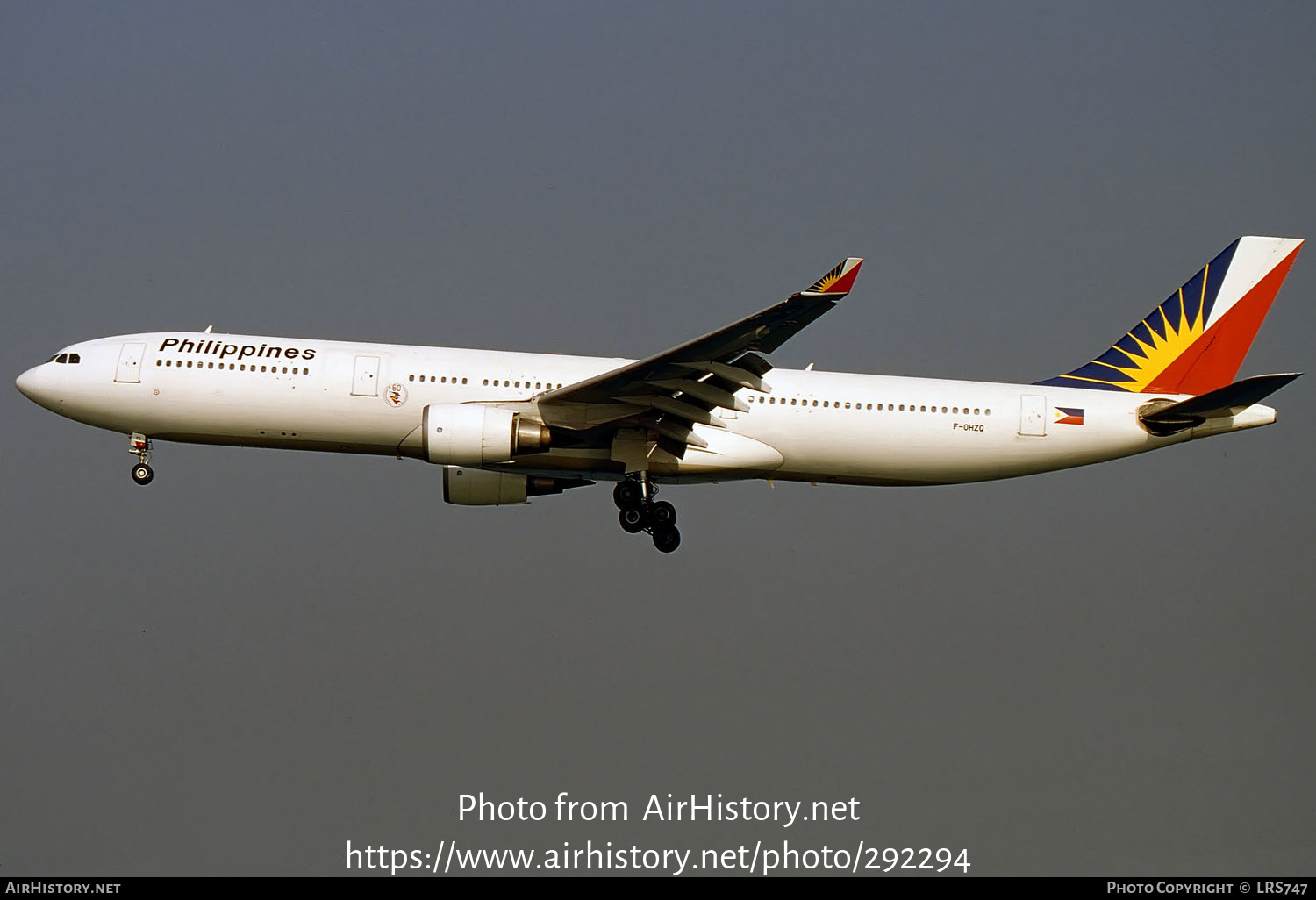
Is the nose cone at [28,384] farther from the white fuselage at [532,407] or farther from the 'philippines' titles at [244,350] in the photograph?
the 'philippines' titles at [244,350]

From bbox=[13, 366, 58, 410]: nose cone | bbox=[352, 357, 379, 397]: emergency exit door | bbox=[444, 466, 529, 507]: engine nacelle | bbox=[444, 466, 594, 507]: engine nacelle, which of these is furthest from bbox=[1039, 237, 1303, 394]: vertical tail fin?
bbox=[13, 366, 58, 410]: nose cone

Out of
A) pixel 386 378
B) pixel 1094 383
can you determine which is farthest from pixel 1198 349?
pixel 386 378

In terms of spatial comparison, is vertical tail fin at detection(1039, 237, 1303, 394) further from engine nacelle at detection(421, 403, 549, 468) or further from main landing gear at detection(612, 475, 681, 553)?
engine nacelle at detection(421, 403, 549, 468)

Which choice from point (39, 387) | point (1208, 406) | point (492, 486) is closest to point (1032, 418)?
point (1208, 406)

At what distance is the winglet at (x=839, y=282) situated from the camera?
2639 centimetres

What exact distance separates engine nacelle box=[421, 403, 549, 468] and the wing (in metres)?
0.96

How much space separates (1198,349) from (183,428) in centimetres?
2281

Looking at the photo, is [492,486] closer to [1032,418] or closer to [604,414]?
[604,414]

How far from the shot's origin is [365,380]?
102 ft

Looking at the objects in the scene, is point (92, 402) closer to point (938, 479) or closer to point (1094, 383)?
point (938, 479)

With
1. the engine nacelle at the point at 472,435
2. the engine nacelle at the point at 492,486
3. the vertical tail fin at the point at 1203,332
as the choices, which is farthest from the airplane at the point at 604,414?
the vertical tail fin at the point at 1203,332

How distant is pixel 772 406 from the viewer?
1248 inches

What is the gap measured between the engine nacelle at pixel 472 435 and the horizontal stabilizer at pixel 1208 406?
1336 cm

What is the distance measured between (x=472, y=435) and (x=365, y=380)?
312cm
